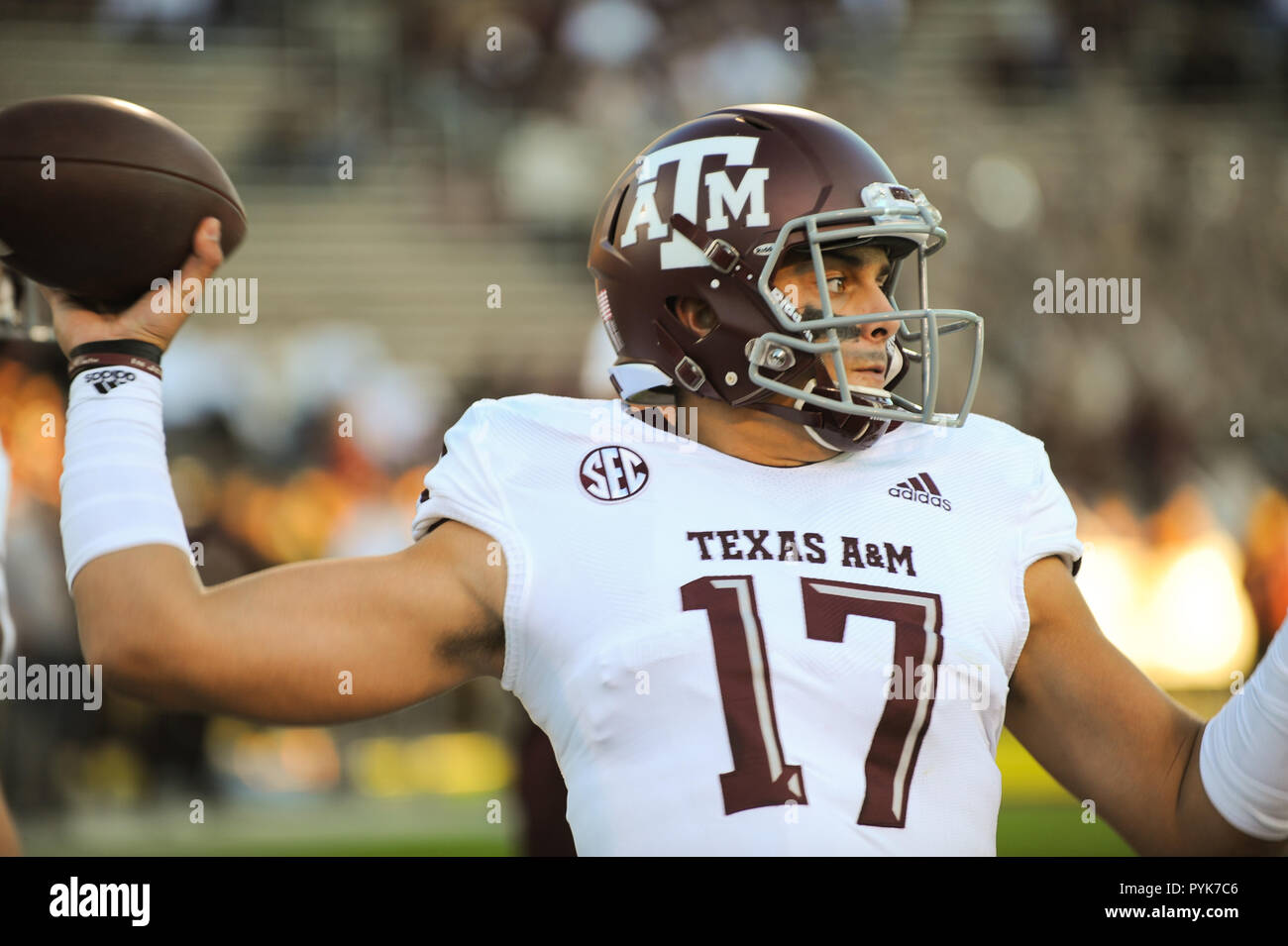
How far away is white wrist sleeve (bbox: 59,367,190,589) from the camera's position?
1698 mm

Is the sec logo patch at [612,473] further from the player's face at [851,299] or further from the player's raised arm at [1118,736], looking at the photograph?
the player's raised arm at [1118,736]

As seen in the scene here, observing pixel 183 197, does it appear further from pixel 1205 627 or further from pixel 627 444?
pixel 1205 627

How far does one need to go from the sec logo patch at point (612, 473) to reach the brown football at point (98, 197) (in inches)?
23.3

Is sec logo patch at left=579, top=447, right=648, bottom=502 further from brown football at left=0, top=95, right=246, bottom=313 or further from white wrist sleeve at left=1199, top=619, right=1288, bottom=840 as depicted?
white wrist sleeve at left=1199, top=619, right=1288, bottom=840

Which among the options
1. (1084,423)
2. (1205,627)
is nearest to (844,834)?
(1205,627)

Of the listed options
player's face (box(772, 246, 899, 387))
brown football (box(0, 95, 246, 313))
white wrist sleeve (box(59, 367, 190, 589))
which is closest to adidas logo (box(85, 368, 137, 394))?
white wrist sleeve (box(59, 367, 190, 589))

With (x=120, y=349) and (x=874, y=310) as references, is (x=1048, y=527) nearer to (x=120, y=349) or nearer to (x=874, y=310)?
(x=874, y=310)

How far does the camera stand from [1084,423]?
9.06 m

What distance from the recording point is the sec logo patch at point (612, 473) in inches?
72.6

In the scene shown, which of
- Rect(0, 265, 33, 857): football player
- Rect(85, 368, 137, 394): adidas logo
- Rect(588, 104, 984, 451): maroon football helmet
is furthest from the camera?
Rect(0, 265, 33, 857): football player

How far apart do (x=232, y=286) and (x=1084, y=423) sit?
5.73 metres

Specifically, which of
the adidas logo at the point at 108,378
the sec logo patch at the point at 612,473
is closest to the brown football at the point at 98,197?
the adidas logo at the point at 108,378

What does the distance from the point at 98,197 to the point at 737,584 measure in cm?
96

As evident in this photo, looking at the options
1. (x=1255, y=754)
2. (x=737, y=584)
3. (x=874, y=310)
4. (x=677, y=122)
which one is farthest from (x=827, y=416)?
(x=677, y=122)
